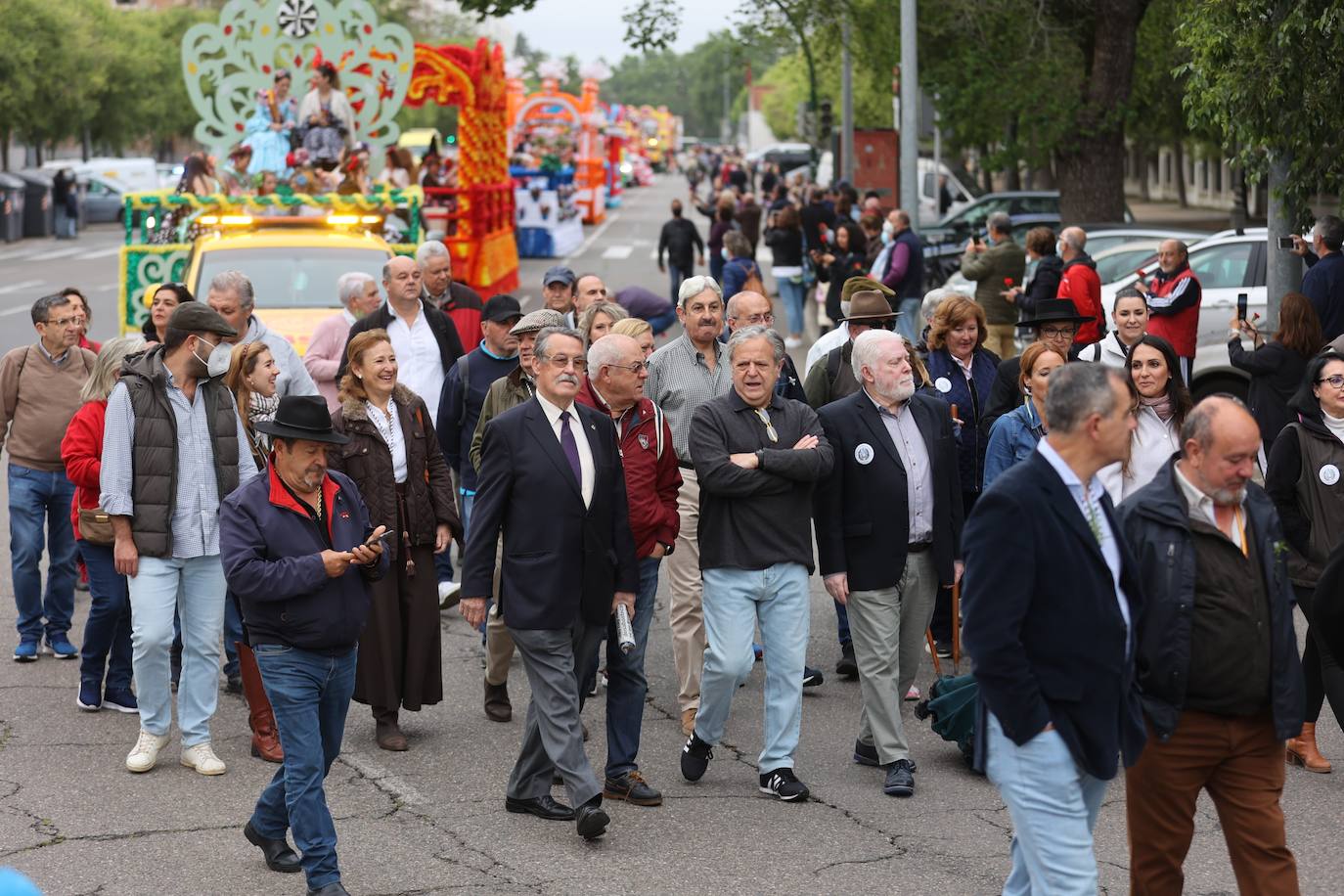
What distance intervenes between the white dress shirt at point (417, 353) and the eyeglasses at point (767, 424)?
12.3 feet

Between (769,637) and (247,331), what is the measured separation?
11.1ft

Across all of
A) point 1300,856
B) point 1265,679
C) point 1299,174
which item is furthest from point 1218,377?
point 1265,679

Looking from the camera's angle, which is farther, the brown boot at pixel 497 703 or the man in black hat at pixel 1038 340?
the man in black hat at pixel 1038 340

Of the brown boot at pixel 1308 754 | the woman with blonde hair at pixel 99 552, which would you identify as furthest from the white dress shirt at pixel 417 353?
the brown boot at pixel 1308 754

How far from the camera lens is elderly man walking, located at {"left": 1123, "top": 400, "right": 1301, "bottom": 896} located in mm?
5035

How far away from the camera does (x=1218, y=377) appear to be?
1491 cm

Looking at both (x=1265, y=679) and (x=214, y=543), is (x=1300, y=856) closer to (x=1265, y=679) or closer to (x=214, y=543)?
(x=1265, y=679)

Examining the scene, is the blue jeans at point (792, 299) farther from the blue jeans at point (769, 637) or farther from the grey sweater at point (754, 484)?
the blue jeans at point (769, 637)

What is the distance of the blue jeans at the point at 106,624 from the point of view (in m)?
8.10

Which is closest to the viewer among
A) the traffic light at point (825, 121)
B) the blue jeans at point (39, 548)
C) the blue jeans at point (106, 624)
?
the blue jeans at point (106, 624)

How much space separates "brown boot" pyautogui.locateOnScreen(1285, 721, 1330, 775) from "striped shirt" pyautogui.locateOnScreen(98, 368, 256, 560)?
4.54 m

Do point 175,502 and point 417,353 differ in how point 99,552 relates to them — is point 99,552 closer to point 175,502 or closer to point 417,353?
point 175,502

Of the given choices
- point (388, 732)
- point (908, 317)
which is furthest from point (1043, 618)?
point (908, 317)

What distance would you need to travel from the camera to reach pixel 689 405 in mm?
8109
